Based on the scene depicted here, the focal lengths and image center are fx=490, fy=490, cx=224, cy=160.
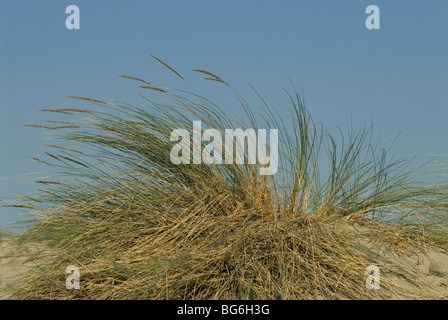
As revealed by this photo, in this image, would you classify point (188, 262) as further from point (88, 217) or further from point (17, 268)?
point (17, 268)

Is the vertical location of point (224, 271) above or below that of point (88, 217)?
below

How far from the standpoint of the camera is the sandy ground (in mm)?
2896

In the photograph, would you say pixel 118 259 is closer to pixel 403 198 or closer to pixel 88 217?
pixel 88 217

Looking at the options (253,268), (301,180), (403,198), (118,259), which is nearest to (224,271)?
(253,268)

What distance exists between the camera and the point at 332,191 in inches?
145

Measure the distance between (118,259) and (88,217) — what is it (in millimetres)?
635

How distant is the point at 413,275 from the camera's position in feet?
10.0

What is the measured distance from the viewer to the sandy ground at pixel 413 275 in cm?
290

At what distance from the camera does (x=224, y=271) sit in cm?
286

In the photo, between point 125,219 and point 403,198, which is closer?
point 125,219
